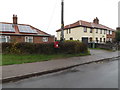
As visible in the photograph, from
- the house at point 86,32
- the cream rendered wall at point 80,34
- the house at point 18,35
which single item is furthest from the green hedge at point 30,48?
the house at point 86,32

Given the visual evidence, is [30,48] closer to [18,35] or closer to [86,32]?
[18,35]

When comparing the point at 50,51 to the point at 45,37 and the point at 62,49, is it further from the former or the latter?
the point at 45,37

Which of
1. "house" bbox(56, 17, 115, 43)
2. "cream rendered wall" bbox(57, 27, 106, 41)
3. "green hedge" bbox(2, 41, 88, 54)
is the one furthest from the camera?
"house" bbox(56, 17, 115, 43)

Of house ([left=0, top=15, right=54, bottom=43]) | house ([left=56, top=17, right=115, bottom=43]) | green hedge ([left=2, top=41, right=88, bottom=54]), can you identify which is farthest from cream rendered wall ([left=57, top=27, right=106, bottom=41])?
green hedge ([left=2, top=41, right=88, bottom=54])

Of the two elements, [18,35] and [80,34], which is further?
[80,34]

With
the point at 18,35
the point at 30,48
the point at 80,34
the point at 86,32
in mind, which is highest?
the point at 86,32

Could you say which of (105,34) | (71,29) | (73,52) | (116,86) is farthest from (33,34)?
(105,34)

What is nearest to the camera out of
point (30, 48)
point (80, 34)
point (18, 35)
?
point (30, 48)

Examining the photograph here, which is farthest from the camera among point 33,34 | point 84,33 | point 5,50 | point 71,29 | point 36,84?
point 71,29

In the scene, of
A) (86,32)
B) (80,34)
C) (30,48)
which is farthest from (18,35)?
(86,32)

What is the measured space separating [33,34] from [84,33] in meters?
13.6

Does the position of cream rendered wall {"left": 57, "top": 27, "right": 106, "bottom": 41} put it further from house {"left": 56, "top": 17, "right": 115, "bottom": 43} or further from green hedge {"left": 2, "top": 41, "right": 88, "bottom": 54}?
green hedge {"left": 2, "top": 41, "right": 88, "bottom": 54}

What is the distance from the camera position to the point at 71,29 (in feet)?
89.7

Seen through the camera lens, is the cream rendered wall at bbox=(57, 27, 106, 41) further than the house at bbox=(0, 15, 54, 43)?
Yes
